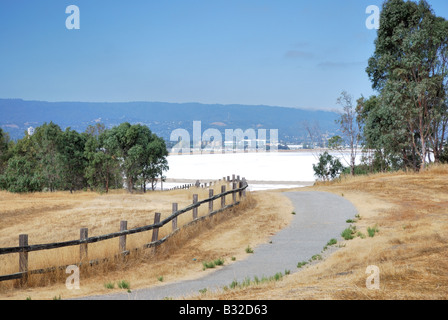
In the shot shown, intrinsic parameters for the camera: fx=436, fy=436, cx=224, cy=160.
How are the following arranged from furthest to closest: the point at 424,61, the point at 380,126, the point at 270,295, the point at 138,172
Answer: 1. the point at 138,172
2. the point at 380,126
3. the point at 424,61
4. the point at 270,295

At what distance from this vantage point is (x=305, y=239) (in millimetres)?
16375

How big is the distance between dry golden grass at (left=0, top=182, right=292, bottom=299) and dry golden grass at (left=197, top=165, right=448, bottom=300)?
11.6ft

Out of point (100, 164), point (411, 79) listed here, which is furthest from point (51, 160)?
point (411, 79)

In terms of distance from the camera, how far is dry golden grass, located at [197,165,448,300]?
25.5 ft

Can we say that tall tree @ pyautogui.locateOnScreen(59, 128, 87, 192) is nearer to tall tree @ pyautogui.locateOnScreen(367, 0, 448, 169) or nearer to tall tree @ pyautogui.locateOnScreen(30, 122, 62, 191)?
tall tree @ pyautogui.locateOnScreen(30, 122, 62, 191)

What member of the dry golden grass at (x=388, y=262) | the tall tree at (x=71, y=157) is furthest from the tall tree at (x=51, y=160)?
the dry golden grass at (x=388, y=262)

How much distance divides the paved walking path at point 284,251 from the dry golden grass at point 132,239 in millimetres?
663

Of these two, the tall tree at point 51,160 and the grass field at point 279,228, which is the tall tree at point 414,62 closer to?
the grass field at point 279,228

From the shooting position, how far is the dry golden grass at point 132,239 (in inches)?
472

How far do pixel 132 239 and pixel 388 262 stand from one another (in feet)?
30.7

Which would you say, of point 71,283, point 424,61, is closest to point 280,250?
point 71,283
